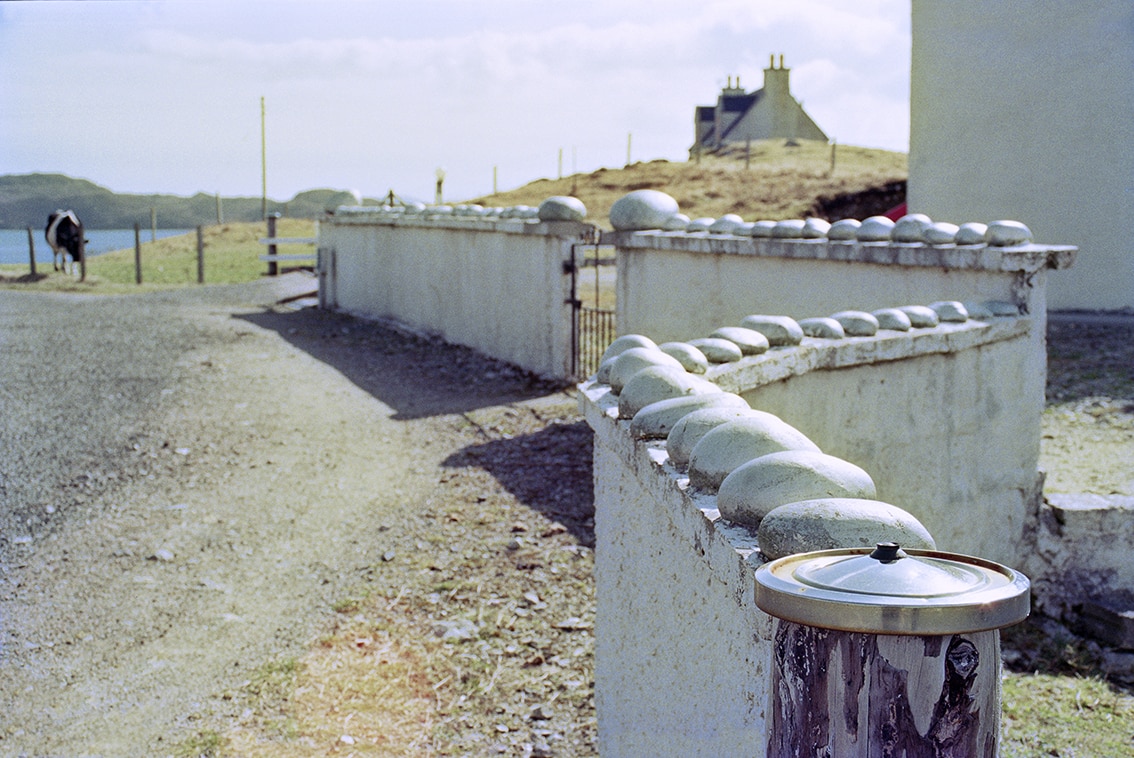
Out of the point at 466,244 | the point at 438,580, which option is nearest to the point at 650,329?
the point at 438,580

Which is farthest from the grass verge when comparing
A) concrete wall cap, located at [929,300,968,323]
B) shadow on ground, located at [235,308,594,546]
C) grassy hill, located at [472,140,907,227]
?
concrete wall cap, located at [929,300,968,323]

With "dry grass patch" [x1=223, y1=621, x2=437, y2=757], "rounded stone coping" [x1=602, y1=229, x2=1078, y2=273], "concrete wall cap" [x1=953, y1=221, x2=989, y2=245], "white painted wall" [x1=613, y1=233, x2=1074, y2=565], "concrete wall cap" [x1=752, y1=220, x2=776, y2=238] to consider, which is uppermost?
"concrete wall cap" [x1=752, y1=220, x2=776, y2=238]

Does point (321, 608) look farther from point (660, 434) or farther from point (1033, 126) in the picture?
point (1033, 126)

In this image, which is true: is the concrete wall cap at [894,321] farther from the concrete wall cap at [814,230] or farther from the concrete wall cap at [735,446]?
the concrete wall cap at [735,446]

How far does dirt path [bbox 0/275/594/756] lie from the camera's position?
5.50 meters

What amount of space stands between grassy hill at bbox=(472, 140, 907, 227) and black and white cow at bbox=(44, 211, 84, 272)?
13042 millimetres

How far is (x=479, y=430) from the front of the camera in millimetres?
9844

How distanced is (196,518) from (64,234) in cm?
1917

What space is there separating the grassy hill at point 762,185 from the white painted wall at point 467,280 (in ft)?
A: 42.6

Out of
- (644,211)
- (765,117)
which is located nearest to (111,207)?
(644,211)

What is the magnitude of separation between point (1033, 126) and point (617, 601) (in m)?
11.9

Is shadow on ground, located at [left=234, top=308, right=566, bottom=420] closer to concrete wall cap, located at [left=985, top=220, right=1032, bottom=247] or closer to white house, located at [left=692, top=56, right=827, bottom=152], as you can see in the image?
concrete wall cap, located at [left=985, top=220, right=1032, bottom=247]

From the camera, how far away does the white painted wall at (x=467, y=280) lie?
11.5m

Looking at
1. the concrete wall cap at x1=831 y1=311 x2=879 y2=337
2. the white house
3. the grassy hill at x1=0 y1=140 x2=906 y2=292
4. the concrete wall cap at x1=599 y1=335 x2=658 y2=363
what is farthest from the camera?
the white house
